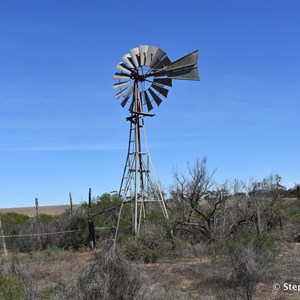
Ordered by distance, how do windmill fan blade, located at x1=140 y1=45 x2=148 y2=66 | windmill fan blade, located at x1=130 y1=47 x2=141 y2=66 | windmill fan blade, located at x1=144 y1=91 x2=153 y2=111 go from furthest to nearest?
windmill fan blade, located at x1=144 y1=91 x2=153 y2=111, windmill fan blade, located at x1=130 y1=47 x2=141 y2=66, windmill fan blade, located at x1=140 y1=45 x2=148 y2=66

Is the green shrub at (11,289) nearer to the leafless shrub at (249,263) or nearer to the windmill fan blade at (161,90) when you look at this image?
the leafless shrub at (249,263)

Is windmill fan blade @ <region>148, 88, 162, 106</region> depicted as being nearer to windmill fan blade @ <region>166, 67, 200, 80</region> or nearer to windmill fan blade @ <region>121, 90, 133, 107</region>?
windmill fan blade @ <region>121, 90, 133, 107</region>

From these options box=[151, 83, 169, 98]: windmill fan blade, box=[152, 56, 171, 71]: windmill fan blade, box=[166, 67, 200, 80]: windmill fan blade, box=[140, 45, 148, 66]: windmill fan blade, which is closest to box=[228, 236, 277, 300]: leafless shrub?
box=[166, 67, 200, 80]: windmill fan blade

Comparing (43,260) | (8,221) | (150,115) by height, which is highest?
(150,115)

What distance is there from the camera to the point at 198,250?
48.1 feet

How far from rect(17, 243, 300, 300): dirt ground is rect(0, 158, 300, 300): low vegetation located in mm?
112

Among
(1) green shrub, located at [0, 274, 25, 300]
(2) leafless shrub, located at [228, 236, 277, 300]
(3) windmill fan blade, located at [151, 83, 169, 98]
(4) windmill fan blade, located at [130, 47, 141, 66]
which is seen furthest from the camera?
(3) windmill fan blade, located at [151, 83, 169, 98]

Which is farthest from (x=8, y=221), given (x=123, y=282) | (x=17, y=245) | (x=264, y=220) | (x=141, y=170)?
(x=123, y=282)

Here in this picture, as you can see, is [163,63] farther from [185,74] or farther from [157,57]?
[185,74]

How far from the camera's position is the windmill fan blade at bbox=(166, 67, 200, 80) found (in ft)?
53.5

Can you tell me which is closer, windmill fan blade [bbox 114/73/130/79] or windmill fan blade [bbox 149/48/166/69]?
windmill fan blade [bbox 149/48/166/69]

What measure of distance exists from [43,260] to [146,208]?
4699 millimetres

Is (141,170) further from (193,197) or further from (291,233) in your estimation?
(291,233)

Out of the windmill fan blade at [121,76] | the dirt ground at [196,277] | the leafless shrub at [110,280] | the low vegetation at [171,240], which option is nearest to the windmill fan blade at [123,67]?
the windmill fan blade at [121,76]
